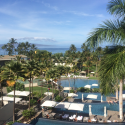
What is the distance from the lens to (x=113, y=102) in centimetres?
1844

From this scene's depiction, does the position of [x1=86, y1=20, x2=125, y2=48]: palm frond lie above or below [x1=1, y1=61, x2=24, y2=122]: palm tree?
above

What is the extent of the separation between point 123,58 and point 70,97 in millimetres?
19224

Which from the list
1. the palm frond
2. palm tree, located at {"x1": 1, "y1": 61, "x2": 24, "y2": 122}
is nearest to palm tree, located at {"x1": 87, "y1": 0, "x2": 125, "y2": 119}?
the palm frond

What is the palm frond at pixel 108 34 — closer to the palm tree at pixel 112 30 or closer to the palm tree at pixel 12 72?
the palm tree at pixel 112 30

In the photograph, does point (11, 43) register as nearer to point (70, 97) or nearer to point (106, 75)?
point (70, 97)

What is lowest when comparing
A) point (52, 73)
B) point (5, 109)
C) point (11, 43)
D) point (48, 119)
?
point (48, 119)

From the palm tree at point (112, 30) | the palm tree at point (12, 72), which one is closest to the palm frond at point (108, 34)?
the palm tree at point (112, 30)

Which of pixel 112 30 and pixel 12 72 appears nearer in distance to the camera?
pixel 112 30

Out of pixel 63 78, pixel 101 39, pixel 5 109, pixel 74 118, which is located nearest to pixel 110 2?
pixel 101 39

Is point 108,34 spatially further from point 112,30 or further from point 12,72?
point 12,72

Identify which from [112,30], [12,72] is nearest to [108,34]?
[112,30]

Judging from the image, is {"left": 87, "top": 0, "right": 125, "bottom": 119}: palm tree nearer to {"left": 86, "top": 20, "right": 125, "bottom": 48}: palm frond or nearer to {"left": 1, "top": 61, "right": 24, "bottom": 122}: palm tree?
{"left": 86, "top": 20, "right": 125, "bottom": 48}: palm frond

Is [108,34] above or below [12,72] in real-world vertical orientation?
above

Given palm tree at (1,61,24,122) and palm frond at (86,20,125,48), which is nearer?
palm frond at (86,20,125,48)
